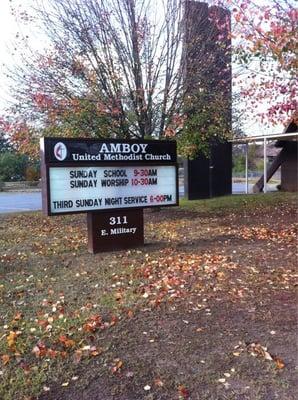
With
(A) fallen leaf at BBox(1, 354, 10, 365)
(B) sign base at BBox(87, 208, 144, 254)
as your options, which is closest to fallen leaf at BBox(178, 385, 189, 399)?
(A) fallen leaf at BBox(1, 354, 10, 365)

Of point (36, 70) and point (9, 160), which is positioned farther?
point (9, 160)

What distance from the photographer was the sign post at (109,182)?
26.7 ft

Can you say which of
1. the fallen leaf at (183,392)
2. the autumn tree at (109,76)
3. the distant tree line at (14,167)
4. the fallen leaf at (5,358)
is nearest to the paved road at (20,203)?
the autumn tree at (109,76)

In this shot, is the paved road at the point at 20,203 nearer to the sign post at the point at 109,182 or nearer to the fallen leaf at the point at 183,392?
the sign post at the point at 109,182

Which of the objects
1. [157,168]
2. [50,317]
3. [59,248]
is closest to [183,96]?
[157,168]

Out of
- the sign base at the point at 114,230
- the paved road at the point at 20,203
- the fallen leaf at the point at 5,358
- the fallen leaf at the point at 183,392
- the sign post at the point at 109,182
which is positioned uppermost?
the sign post at the point at 109,182

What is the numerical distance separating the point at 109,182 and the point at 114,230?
2.79ft

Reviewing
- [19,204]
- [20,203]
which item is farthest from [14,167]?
[19,204]

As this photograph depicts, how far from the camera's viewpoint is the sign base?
28.6 ft

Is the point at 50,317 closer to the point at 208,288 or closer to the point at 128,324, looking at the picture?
the point at 128,324

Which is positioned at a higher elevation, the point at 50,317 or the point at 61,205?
the point at 61,205

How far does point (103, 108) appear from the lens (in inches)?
515

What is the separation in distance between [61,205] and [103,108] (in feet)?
17.8

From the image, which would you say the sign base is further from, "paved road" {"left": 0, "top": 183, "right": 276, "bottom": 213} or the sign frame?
"paved road" {"left": 0, "top": 183, "right": 276, "bottom": 213}
